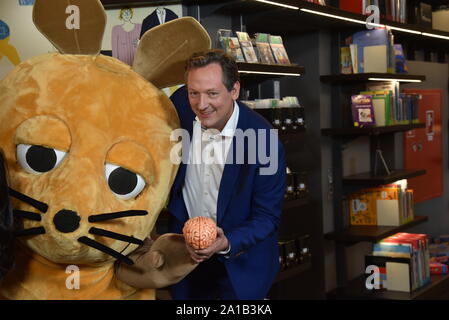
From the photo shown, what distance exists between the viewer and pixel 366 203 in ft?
17.2

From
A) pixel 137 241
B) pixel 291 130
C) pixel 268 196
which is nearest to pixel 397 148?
pixel 291 130

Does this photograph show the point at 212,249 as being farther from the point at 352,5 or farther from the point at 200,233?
the point at 352,5

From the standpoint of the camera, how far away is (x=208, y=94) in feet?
6.76

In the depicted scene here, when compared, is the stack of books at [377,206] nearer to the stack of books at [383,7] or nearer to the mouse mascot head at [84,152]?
the stack of books at [383,7]

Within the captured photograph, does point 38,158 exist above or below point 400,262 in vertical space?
above

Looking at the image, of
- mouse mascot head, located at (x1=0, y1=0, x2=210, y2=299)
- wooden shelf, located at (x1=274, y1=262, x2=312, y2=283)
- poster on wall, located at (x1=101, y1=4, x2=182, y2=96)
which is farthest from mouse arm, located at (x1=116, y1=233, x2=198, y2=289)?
wooden shelf, located at (x1=274, y1=262, x2=312, y2=283)

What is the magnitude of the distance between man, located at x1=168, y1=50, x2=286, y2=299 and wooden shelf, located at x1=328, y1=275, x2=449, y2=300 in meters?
2.66

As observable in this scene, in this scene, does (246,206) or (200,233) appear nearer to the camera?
(200,233)

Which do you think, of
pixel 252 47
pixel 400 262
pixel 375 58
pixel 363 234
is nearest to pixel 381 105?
pixel 375 58

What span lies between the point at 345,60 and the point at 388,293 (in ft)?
5.51

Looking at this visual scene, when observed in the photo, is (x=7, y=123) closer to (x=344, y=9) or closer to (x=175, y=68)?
(x=175, y=68)

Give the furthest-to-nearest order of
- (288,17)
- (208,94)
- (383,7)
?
(383,7) → (288,17) → (208,94)

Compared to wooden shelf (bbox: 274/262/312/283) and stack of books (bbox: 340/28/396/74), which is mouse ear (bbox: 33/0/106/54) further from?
stack of books (bbox: 340/28/396/74)
